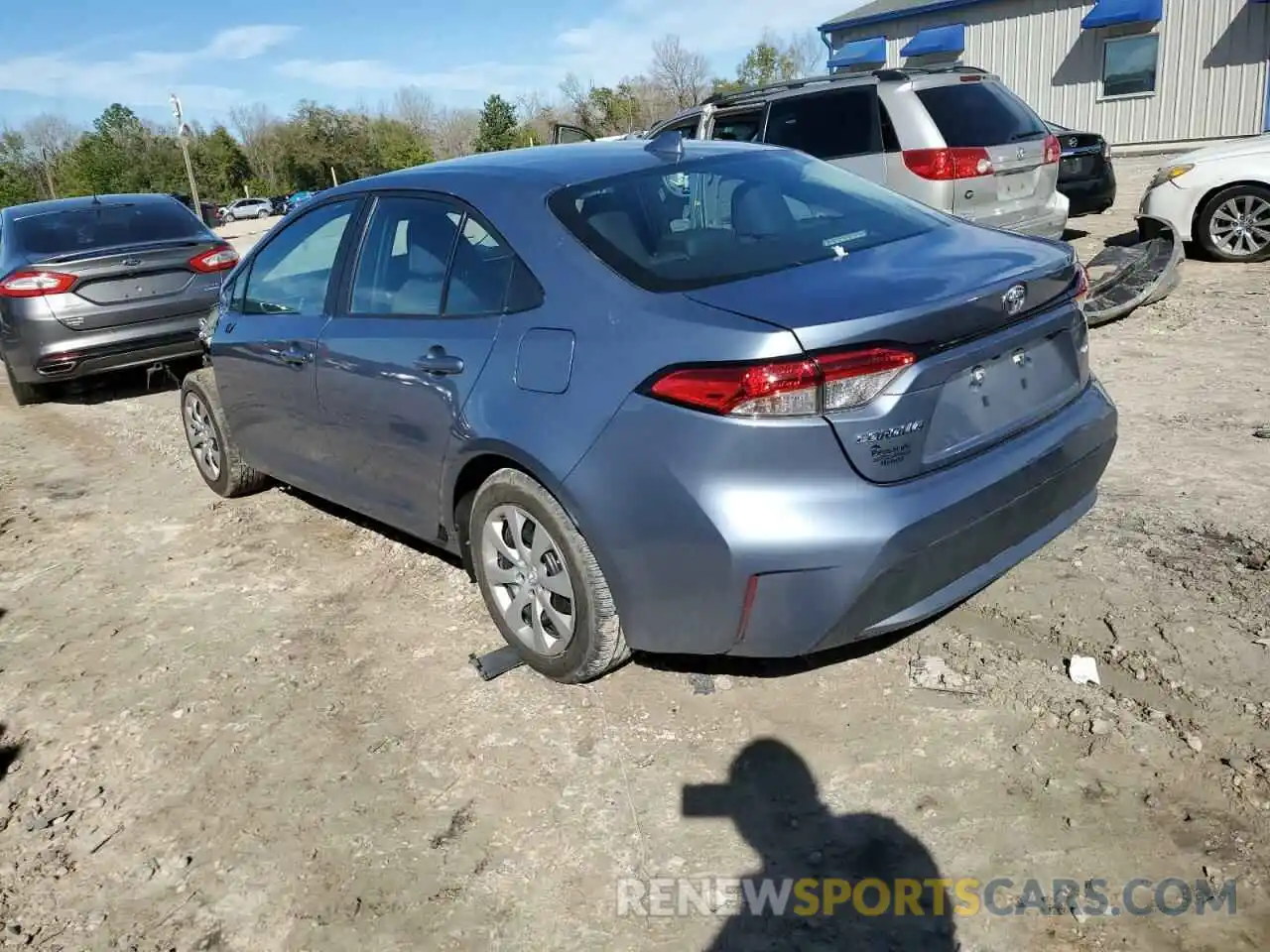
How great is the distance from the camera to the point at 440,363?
346 centimetres

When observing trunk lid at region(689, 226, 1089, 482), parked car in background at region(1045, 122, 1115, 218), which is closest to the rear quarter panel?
trunk lid at region(689, 226, 1089, 482)

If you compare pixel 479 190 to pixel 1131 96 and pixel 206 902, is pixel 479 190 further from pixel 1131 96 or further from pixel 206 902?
pixel 1131 96

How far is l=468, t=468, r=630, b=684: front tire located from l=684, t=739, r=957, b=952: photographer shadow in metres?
0.56

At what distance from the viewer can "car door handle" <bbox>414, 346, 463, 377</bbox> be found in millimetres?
3391

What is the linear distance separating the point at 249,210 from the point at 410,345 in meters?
57.5

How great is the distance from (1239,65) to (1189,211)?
55.4ft

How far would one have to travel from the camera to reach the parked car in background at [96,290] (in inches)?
303

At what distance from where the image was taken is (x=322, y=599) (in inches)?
172

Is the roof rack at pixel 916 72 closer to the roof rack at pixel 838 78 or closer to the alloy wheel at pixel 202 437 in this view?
the roof rack at pixel 838 78

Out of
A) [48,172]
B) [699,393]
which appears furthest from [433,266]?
[48,172]

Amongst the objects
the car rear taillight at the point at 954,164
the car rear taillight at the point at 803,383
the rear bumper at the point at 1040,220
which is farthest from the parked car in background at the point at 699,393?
the rear bumper at the point at 1040,220

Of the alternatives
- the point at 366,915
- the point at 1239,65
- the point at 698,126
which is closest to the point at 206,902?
the point at 366,915

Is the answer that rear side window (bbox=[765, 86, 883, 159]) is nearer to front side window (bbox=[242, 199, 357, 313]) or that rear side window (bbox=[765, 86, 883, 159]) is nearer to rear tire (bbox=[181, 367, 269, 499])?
front side window (bbox=[242, 199, 357, 313])

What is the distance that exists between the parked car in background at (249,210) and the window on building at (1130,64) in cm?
4452
